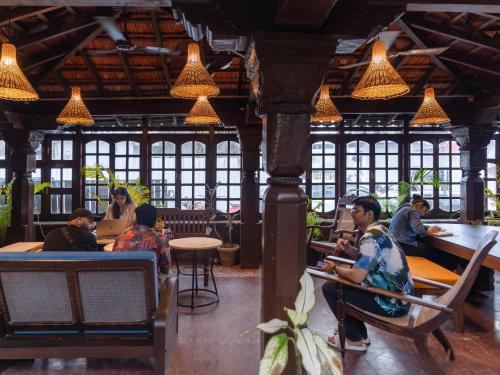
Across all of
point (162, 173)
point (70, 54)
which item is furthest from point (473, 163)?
point (70, 54)

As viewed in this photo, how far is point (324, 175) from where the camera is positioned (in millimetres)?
8031

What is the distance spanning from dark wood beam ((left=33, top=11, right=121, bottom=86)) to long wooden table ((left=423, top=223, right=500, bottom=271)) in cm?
465

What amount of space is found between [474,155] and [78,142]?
23.7 feet

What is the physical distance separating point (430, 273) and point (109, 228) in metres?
3.33

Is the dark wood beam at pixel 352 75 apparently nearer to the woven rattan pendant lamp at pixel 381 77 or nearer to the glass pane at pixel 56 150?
the woven rattan pendant lamp at pixel 381 77

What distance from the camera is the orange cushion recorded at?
3.34 meters

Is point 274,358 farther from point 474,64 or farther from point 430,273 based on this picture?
point 474,64

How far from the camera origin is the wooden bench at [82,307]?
90.0 inches

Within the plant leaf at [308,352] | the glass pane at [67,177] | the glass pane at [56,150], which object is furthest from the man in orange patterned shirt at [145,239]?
the glass pane at [56,150]

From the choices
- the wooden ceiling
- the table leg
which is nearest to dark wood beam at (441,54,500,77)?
the wooden ceiling

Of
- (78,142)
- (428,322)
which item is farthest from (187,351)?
(78,142)

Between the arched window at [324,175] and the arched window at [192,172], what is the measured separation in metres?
2.30

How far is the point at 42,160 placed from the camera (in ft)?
25.4

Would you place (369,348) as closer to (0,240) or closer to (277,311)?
(277,311)
